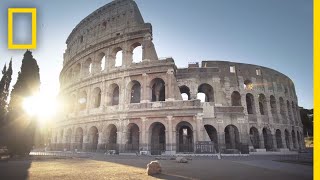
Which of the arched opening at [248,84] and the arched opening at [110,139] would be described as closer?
the arched opening at [110,139]

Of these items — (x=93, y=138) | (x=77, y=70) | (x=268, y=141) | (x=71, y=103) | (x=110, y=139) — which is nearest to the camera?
(x=110, y=139)

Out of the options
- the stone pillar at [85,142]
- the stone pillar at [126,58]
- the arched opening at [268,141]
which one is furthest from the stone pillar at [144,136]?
the arched opening at [268,141]

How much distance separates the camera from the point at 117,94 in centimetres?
2405

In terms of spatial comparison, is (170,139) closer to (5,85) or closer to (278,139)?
(278,139)

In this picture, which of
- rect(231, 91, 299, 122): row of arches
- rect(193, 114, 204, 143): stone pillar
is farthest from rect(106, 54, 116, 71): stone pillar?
rect(231, 91, 299, 122): row of arches

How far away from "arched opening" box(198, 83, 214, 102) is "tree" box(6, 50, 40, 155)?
16.7 metres

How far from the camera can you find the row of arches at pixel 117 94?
71.9 ft

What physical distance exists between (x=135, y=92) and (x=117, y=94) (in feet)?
8.29

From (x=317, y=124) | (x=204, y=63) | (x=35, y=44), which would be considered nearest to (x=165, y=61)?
(x=204, y=63)

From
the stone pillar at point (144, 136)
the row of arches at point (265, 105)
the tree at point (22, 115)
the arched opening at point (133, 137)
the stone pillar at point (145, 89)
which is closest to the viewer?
the tree at point (22, 115)

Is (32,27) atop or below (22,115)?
atop

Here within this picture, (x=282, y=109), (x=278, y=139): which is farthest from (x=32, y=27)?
(x=282, y=109)

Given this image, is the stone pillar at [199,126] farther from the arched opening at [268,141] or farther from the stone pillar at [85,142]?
the stone pillar at [85,142]

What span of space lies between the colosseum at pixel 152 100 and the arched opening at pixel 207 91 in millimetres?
115
